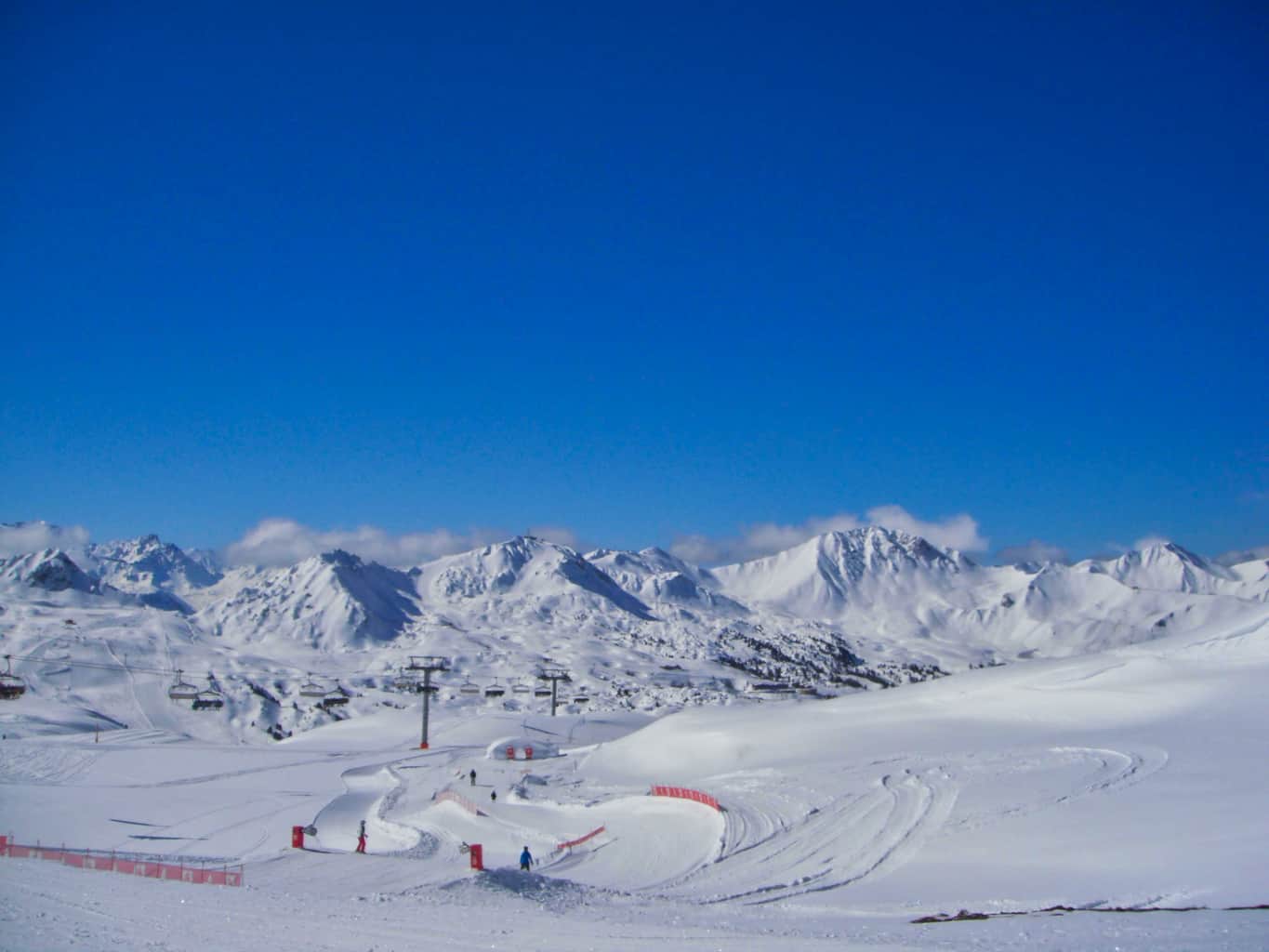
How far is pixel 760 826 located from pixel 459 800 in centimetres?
1938

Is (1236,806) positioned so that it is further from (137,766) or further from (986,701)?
(137,766)

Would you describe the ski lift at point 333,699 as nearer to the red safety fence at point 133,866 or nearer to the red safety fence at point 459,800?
the red safety fence at point 459,800

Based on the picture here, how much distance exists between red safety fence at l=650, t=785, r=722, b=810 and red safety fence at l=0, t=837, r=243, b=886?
60.6 feet

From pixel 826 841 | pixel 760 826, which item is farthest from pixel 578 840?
pixel 826 841

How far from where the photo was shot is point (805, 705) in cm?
6931

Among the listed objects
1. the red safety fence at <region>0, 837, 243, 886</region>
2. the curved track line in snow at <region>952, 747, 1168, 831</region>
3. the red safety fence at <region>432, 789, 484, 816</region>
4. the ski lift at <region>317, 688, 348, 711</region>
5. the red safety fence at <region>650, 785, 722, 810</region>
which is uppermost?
the ski lift at <region>317, 688, 348, 711</region>

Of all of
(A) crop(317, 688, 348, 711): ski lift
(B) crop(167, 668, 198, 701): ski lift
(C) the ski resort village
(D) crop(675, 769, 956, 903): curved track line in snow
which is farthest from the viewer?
(A) crop(317, 688, 348, 711): ski lift

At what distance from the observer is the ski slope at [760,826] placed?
21.8 meters

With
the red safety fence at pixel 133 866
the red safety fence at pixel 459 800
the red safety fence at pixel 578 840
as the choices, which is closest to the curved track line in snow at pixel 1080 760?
→ the red safety fence at pixel 578 840

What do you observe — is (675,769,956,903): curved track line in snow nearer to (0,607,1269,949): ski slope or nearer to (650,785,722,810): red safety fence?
(0,607,1269,949): ski slope

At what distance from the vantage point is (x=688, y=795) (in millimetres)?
43844

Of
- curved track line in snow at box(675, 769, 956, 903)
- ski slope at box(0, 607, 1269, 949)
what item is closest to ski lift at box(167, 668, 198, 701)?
ski slope at box(0, 607, 1269, 949)

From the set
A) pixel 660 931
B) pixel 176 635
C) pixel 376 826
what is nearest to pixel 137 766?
pixel 376 826

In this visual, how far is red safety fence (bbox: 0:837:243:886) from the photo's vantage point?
98.7 feet
